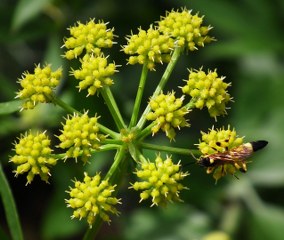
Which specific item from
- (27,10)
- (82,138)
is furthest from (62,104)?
(27,10)

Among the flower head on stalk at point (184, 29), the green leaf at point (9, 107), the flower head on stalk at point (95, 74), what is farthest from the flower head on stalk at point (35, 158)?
the flower head on stalk at point (184, 29)

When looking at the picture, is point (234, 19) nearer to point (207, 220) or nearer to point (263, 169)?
point (263, 169)

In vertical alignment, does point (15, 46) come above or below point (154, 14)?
below

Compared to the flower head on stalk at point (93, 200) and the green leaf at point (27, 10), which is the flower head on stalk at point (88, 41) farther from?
the green leaf at point (27, 10)

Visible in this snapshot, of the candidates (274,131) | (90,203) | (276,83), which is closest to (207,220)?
(274,131)

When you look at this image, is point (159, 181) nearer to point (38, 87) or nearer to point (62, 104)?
point (62, 104)
